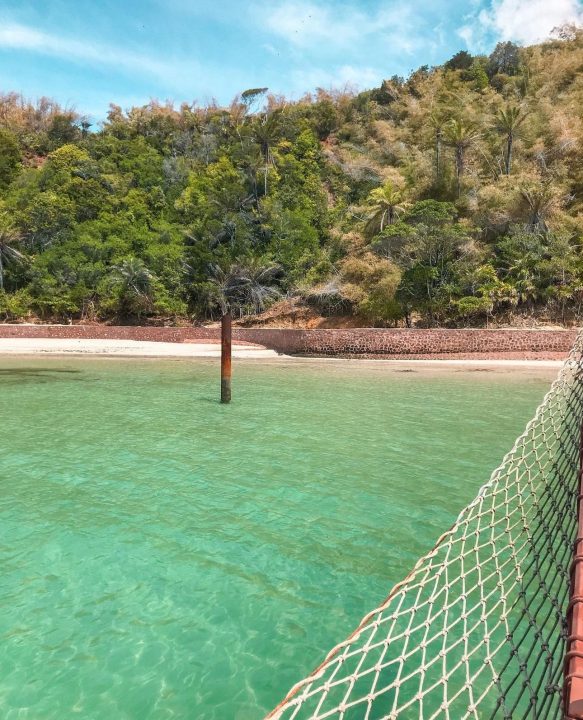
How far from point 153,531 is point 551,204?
33101 millimetres

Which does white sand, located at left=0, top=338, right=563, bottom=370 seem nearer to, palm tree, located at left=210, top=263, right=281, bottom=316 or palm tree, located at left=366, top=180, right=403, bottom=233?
palm tree, located at left=210, top=263, right=281, bottom=316

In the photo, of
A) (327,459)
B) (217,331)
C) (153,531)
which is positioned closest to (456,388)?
(327,459)

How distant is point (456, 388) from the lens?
61.0 ft

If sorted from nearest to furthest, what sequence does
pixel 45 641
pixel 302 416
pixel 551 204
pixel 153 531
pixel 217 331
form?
1. pixel 45 641
2. pixel 153 531
3. pixel 302 416
4. pixel 551 204
5. pixel 217 331

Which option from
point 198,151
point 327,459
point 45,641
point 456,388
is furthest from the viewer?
point 198,151

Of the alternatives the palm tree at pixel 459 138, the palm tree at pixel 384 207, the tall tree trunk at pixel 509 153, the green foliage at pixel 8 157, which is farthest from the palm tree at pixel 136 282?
the tall tree trunk at pixel 509 153

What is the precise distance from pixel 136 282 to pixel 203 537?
37.3 meters

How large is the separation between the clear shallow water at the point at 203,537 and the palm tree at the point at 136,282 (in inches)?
1082

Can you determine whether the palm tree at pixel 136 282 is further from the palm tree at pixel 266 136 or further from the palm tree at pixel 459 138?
the palm tree at pixel 459 138

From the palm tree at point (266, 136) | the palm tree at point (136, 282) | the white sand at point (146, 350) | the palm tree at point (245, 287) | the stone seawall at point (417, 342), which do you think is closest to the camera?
the stone seawall at point (417, 342)

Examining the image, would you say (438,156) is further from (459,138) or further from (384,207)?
(384,207)

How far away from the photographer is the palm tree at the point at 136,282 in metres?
40.4

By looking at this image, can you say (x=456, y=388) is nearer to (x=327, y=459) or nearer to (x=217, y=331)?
(x=327, y=459)

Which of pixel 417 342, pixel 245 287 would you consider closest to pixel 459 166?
pixel 417 342
